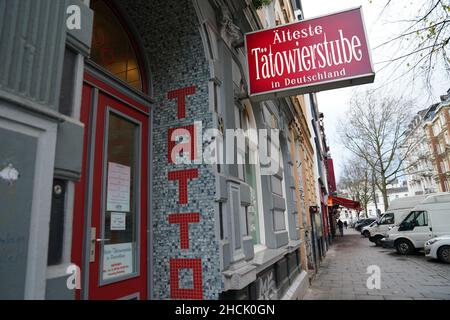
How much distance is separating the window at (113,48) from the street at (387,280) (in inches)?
255

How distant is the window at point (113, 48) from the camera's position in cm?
336

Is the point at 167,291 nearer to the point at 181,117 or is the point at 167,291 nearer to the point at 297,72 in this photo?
the point at 181,117

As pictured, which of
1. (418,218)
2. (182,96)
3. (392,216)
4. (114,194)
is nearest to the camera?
(114,194)

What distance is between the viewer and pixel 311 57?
4.20 m

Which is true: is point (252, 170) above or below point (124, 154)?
above

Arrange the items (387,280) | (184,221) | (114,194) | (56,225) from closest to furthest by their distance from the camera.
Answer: (56,225), (114,194), (184,221), (387,280)

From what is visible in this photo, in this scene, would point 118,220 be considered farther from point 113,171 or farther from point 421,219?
point 421,219

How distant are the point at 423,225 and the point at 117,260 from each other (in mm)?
15113

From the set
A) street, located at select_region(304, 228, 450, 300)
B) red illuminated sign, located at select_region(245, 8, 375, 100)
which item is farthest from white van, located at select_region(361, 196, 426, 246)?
red illuminated sign, located at select_region(245, 8, 375, 100)

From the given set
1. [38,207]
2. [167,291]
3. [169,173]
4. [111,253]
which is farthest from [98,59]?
[167,291]

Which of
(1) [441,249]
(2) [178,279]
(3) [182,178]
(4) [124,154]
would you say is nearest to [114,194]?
(4) [124,154]

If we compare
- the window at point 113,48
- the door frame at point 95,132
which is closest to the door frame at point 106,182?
the door frame at point 95,132

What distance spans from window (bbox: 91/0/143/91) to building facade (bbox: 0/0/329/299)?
0.05ft

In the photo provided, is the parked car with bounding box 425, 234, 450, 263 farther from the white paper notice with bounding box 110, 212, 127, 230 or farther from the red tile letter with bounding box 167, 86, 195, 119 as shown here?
the white paper notice with bounding box 110, 212, 127, 230
